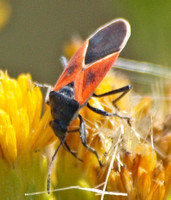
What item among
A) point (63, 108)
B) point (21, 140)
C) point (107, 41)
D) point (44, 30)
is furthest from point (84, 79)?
point (44, 30)

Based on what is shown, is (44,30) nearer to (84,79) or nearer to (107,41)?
(107,41)

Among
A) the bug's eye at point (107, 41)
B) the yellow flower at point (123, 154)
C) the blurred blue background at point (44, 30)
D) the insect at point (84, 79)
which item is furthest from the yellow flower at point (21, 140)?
the blurred blue background at point (44, 30)

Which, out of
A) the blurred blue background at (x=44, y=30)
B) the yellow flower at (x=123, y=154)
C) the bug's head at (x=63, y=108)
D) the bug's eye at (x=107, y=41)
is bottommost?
the yellow flower at (x=123, y=154)

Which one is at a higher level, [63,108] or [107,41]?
[107,41]

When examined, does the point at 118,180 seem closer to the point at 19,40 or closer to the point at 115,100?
the point at 115,100

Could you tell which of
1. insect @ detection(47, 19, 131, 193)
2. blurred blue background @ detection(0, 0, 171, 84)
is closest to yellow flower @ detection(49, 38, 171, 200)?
insect @ detection(47, 19, 131, 193)

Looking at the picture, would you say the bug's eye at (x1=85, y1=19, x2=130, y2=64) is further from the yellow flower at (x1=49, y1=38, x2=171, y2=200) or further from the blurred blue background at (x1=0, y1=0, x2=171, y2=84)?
the blurred blue background at (x1=0, y1=0, x2=171, y2=84)

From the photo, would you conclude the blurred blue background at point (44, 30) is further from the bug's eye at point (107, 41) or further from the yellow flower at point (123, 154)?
the yellow flower at point (123, 154)
